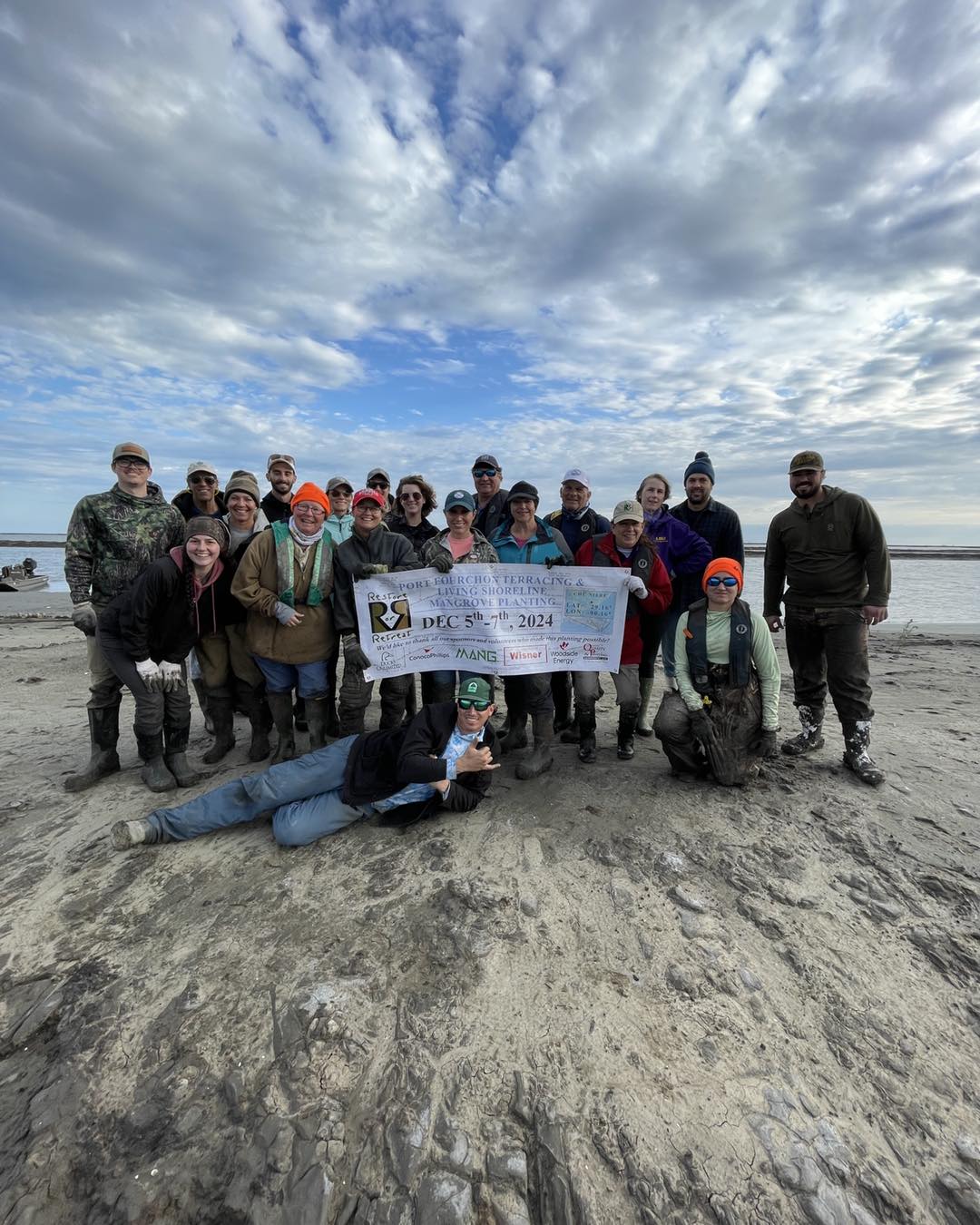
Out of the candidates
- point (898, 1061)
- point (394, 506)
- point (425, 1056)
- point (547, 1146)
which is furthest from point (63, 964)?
point (394, 506)

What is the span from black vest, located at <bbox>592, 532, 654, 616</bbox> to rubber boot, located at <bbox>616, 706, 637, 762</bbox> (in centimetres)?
91

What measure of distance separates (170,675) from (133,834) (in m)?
1.30

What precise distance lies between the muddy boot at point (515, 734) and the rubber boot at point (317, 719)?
1735mm

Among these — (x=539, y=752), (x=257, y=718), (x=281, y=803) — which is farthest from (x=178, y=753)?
(x=539, y=752)

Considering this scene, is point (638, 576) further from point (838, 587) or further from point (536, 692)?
point (838, 587)

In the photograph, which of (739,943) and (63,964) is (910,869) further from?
(63,964)

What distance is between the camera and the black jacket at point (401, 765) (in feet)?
12.9

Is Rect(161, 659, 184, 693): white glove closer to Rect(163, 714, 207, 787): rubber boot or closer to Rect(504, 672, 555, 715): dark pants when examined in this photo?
Rect(163, 714, 207, 787): rubber boot

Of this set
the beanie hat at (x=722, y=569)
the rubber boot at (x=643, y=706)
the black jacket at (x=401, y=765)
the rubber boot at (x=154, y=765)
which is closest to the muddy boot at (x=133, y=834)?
the rubber boot at (x=154, y=765)

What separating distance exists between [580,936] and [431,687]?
262 centimetres

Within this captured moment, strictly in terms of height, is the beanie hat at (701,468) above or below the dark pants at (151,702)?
above

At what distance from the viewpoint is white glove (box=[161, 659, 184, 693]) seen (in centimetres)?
479

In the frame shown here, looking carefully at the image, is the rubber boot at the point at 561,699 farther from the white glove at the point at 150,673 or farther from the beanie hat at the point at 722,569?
the white glove at the point at 150,673

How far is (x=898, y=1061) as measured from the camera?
99.7 inches
